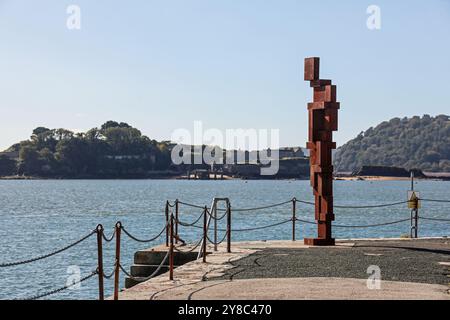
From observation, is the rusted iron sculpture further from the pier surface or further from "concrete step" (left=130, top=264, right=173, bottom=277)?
"concrete step" (left=130, top=264, right=173, bottom=277)

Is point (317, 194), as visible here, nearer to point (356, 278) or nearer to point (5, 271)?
point (356, 278)

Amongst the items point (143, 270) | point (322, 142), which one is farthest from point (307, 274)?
point (322, 142)

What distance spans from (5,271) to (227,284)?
884 inches

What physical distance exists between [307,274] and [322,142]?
659 cm

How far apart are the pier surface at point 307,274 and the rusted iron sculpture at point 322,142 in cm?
74

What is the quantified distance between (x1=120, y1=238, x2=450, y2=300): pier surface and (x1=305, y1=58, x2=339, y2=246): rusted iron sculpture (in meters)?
0.74

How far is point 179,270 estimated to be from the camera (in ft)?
50.1

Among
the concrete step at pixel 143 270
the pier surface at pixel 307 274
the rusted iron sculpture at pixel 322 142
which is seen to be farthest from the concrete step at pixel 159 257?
the rusted iron sculpture at pixel 322 142

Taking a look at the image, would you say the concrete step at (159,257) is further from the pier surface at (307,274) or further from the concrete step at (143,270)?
the pier surface at (307,274)

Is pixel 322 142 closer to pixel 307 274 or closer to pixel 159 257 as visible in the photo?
pixel 159 257

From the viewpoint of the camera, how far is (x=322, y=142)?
20516 millimetres

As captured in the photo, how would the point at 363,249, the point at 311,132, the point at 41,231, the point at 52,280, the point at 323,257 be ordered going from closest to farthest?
the point at 323,257
the point at 363,249
the point at 311,132
the point at 52,280
the point at 41,231

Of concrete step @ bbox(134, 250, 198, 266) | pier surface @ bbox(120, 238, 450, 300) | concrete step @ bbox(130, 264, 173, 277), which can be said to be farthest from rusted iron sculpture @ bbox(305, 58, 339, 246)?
concrete step @ bbox(130, 264, 173, 277)
